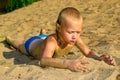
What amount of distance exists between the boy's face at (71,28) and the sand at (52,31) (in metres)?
0.35

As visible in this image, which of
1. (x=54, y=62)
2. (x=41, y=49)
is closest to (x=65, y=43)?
(x=41, y=49)

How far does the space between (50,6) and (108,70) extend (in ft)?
17.4

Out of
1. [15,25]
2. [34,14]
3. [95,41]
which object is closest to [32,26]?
[15,25]

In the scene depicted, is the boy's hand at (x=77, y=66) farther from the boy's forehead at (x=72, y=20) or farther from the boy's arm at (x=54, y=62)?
the boy's forehead at (x=72, y=20)

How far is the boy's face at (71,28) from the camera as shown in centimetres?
374

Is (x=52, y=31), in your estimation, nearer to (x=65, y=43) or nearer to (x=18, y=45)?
(x=18, y=45)

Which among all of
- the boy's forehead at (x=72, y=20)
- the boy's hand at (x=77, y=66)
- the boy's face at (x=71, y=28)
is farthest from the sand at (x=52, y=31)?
the boy's forehead at (x=72, y=20)

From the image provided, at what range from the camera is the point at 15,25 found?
23.4 feet

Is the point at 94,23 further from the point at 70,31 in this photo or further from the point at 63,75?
the point at 63,75

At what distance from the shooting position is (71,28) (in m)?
3.75

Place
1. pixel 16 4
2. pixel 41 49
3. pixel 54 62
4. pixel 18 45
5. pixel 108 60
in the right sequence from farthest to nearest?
1. pixel 16 4
2. pixel 18 45
3. pixel 41 49
4. pixel 108 60
5. pixel 54 62

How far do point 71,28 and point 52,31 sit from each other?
8.82ft

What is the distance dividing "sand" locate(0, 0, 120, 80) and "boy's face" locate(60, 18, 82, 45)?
35cm

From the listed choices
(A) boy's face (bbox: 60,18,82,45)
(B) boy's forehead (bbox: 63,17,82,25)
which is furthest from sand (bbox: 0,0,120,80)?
(B) boy's forehead (bbox: 63,17,82,25)
